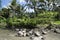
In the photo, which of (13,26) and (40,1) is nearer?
(13,26)

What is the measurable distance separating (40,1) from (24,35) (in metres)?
12.0

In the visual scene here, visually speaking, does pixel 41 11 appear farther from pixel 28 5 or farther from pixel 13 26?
pixel 13 26

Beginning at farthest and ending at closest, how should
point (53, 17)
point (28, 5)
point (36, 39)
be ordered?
point (28, 5) → point (53, 17) → point (36, 39)

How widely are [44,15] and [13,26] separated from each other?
592 cm

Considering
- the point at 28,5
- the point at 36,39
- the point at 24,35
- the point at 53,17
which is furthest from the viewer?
the point at 28,5

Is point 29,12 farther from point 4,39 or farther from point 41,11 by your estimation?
point 4,39

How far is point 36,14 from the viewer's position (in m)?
21.5

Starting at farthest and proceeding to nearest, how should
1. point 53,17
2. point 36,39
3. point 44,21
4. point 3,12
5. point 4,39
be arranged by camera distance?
1. point 3,12
2. point 53,17
3. point 44,21
4. point 4,39
5. point 36,39

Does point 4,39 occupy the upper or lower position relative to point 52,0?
lower

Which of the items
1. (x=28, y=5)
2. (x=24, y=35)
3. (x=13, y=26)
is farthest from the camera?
(x=28, y=5)

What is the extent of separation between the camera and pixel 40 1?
22734mm

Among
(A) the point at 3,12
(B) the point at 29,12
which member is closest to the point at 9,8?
(A) the point at 3,12

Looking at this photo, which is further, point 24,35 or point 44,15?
point 44,15

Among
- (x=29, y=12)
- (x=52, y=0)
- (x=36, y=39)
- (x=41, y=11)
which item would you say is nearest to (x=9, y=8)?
(x=29, y=12)
